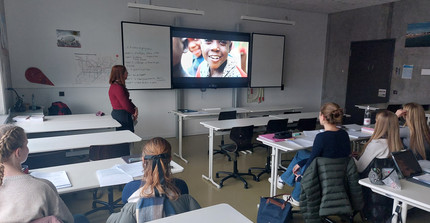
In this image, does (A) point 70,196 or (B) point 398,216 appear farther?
(A) point 70,196

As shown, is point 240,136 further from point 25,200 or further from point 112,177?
point 25,200

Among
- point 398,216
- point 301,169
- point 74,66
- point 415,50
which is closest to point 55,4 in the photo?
point 74,66

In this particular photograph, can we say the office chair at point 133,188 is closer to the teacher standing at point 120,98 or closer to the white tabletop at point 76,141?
the white tabletop at point 76,141

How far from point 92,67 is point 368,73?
6.08 meters

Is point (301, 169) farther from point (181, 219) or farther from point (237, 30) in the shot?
point (237, 30)

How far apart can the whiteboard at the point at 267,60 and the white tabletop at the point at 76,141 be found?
4377 millimetres

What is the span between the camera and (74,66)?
5.27 meters

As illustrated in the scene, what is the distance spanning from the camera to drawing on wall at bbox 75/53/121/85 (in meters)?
→ 5.32

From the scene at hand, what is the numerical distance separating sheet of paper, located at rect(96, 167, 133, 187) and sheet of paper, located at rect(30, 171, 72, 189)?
0.21 metres

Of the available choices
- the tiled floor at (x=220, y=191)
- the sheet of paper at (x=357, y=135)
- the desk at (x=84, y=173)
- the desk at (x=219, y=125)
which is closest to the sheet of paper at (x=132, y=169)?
the desk at (x=84, y=173)

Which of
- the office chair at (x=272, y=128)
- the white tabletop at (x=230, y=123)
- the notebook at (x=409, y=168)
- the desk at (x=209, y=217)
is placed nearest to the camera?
the desk at (x=209, y=217)

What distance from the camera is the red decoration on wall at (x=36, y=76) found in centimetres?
496

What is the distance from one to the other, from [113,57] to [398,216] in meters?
5.07

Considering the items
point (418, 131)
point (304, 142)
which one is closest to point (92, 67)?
point (304, 142)
